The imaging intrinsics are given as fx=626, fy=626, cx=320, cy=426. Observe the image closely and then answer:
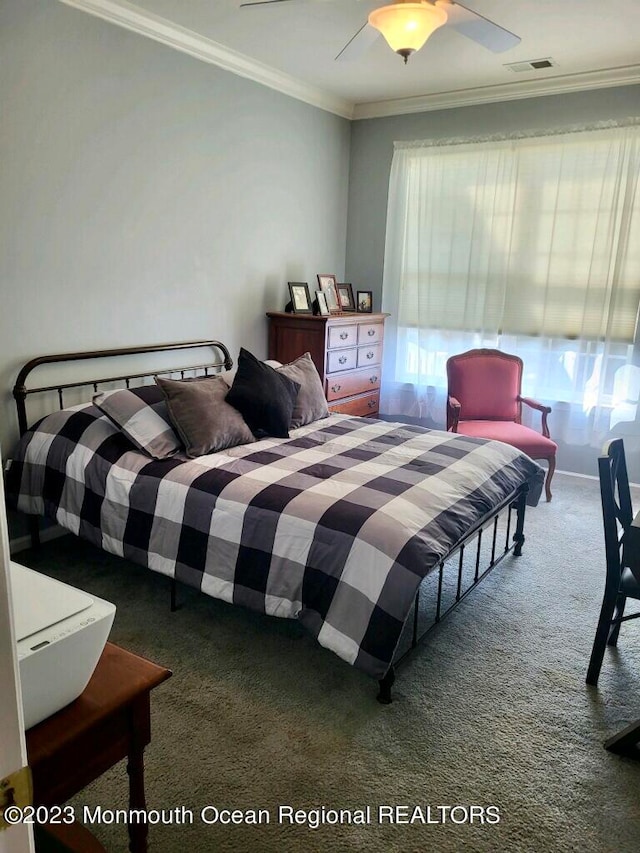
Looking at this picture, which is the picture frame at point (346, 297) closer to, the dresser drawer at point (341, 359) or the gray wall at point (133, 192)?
the gray wall at point (133, 192)

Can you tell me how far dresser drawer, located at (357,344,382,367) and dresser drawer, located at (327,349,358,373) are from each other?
0.06 meters

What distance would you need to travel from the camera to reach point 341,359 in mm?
4574

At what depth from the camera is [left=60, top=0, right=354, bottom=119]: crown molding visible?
3.14 m

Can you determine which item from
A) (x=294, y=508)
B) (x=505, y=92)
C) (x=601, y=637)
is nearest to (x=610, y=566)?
(x=601, y=637)

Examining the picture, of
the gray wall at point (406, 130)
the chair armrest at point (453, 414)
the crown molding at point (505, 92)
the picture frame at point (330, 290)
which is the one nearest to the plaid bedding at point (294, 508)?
the chair armrest at point (453, 414)

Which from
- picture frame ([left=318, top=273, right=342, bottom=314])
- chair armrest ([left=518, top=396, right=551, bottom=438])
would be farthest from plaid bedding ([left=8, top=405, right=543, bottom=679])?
picture frame ([left=318, top=273, right=342, bottom=314])

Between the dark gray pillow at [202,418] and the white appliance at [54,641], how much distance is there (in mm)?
1837

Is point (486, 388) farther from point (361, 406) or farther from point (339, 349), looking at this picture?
point (339, 349)

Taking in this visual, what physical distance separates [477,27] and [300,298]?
2.23 meters

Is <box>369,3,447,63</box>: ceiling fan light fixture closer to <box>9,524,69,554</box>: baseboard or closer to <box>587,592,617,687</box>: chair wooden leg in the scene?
<box>587,592,617,687</box>: chair wooden leg

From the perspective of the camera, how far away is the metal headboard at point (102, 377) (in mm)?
3006

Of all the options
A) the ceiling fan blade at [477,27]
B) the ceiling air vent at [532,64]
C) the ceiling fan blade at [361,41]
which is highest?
the ceiling air vent at [532,64]

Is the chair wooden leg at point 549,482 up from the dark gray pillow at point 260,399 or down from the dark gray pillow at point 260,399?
down

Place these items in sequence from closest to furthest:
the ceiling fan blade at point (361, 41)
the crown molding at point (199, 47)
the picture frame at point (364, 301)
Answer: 1. the ceiling fan blade at point (361, 41)
2. the crown molding at point (199, 47)
3. the picture frame at point (364, 301)
